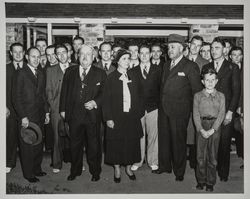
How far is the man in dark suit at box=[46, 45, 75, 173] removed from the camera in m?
3.26

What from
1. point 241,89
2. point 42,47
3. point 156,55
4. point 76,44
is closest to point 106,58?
point 76,44

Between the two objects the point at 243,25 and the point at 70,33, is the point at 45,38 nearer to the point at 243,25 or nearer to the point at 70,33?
the point at 70,33

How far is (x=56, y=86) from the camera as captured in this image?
325cm

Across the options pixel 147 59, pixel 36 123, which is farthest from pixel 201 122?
pixel 36 123

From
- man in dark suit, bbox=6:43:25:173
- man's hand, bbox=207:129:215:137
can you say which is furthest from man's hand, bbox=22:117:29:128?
man's hand, bbox=207:129:215:137

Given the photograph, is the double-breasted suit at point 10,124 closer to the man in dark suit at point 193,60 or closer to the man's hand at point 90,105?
the man's hand at point 90,105

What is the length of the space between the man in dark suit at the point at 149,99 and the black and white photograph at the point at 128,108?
0.03ft

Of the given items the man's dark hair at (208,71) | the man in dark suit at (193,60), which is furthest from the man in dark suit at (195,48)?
the man's dark hair at (208,71)

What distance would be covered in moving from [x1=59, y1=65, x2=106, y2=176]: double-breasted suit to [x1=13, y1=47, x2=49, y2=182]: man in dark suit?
0.26 meters

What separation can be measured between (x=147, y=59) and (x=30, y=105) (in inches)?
49.3

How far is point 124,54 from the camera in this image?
296 centimetres

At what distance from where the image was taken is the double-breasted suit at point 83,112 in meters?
3.07

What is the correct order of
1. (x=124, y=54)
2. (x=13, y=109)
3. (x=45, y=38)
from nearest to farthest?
1. (x=124, y=54)
2. (x=13, y=109)
3. (x=45, y=38)

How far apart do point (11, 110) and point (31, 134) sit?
309 millimetres
